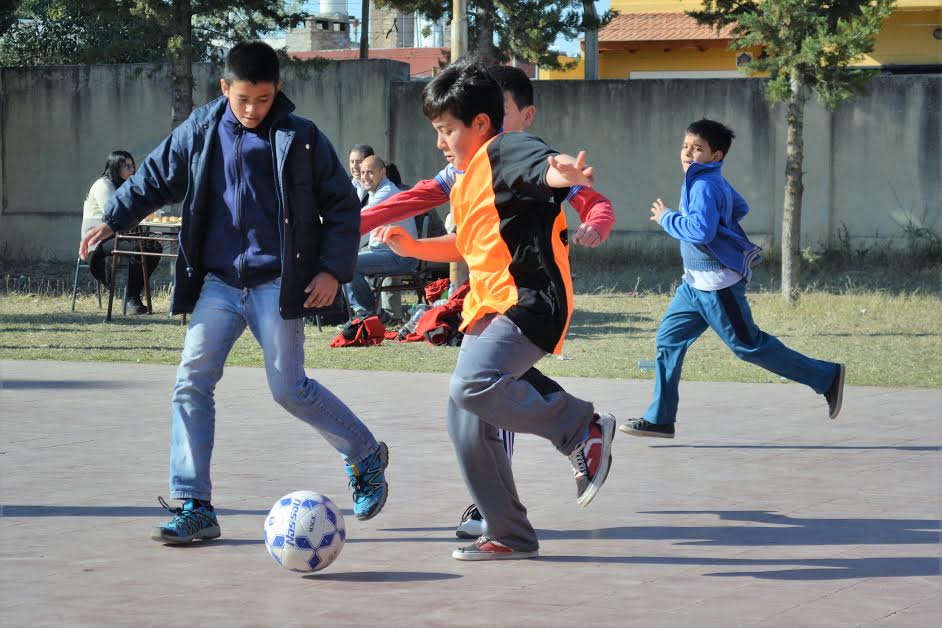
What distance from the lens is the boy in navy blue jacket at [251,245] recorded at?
5457mm

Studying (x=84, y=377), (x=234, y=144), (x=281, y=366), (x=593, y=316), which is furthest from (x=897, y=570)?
(x=593, y=316)

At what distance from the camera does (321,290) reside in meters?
5.50

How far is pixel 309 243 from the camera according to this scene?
550 cm

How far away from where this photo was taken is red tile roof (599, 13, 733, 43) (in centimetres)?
3609

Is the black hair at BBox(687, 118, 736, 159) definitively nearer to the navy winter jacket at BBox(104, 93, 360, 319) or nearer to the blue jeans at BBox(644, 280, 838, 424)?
the blue jeans at BBox(644, 280, 838, 424)

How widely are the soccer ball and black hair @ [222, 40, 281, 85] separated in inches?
64.1

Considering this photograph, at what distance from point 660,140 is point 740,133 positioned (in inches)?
44.5

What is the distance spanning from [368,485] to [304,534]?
0.89m

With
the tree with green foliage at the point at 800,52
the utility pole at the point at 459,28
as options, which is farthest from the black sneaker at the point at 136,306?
the tree with green foliage at the point at 800,52

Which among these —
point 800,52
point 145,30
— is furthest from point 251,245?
point 145,30

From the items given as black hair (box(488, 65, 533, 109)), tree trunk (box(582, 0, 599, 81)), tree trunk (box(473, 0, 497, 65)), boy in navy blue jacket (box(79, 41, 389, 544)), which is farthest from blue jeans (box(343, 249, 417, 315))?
tree trunk (box(582, 0, 599, 81))

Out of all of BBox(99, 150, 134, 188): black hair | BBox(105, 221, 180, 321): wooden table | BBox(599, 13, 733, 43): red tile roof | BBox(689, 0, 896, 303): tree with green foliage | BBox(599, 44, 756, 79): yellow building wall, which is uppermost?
BBox(599, 13, 733, 43): red tile roof

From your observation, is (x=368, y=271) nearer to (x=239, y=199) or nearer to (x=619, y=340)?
(x=619, y=340)

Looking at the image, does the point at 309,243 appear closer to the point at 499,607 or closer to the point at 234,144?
the point at 234,144
